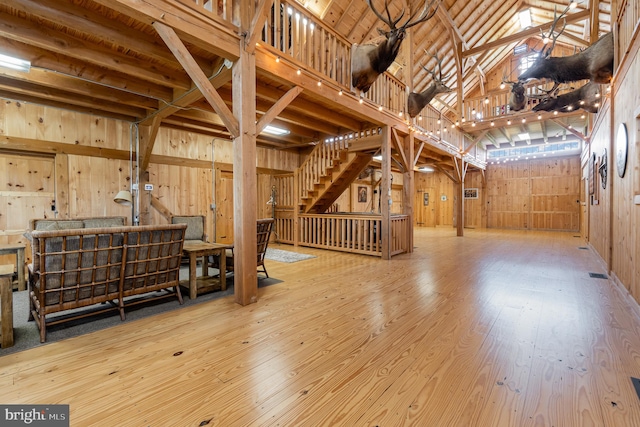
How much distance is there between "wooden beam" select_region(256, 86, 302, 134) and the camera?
321 centimetres

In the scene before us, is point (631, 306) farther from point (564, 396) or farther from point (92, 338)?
point (92, 338)

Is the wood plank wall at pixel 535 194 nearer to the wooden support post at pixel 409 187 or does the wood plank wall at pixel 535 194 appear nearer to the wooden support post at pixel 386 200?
the wooden support post at pixel 409 187

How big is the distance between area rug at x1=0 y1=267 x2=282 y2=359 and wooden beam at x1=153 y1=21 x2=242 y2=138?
1931 millimetres

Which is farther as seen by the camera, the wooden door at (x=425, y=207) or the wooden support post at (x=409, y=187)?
the wooden door at (x=425, y=207)

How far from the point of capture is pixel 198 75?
8.92 feet

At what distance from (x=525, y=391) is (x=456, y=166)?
29.7 feet

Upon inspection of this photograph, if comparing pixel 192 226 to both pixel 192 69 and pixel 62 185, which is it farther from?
pixel 192 69

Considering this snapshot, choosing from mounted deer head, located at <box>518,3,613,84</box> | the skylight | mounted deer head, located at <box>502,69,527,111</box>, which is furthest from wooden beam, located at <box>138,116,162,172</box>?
the skylight

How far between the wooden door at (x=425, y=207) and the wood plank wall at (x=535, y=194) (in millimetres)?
2396

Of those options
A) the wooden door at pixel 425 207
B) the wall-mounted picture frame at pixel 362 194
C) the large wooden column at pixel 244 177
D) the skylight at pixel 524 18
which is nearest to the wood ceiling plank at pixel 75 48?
the large wooden column at pixel 244 177

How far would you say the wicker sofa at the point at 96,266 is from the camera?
86.0 inches

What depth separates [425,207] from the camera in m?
14.1

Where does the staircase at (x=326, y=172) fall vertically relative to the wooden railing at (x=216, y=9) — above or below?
below

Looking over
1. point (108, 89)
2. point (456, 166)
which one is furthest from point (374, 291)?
point (456, 166)
